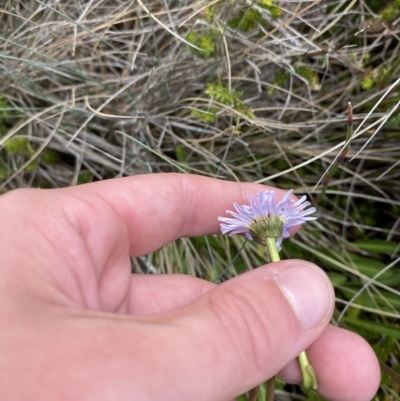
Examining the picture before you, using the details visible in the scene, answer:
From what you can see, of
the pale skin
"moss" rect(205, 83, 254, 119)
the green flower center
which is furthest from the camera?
"moss" rect(205, 83, 254, 119)

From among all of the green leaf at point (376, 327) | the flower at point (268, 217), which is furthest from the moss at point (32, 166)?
the green leaf at point (376, 327)

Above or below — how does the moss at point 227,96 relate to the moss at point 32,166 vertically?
above

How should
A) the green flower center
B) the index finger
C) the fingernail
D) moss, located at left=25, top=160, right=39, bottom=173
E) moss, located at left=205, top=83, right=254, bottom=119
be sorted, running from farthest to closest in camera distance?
1. moss, located at left=25, top=160, right=39, bottom=173
2. moss, located at left=205, top=83, right=254, bottom=119
3. the index finger
4. the green flower center
5. the fingernail

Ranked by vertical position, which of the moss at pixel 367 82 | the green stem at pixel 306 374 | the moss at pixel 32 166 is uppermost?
the moss at pixel 367 82

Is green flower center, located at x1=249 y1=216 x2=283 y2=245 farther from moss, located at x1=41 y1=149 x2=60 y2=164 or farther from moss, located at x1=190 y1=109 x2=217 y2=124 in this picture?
moss, located at x1=41 y1=149 x2=60 y2=164

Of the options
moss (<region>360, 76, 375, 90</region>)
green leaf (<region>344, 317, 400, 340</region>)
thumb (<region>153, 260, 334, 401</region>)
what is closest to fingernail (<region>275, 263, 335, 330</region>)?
thumb (<region>153, 260, 334, 401</region>)

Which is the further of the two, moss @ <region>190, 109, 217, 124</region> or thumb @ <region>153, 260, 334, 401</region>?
moss @ <region>190, 109, 217, 124</region>

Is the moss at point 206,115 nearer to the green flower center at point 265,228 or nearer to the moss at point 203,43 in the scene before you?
the moss at point 203,43
